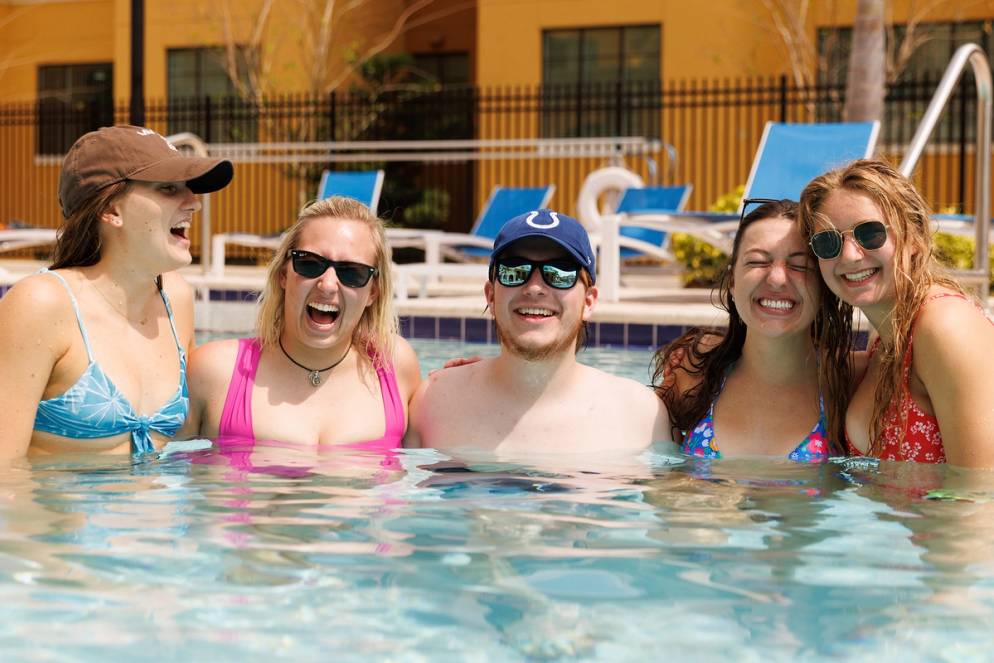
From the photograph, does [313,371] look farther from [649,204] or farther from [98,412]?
[649,204]

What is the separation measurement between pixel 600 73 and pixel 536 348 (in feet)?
49.2

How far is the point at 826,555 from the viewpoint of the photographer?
3.06 metres

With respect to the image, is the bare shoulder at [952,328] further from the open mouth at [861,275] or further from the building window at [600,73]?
the building window at [600,73]

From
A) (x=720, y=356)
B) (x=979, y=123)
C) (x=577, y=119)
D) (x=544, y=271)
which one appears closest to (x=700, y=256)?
(x=979, y=123)

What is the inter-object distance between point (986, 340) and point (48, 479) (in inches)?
103

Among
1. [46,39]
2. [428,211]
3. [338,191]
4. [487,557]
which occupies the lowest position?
[487,557]

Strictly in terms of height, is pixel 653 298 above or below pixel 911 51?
below

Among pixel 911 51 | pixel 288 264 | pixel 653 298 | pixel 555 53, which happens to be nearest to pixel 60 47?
pixel 555 53

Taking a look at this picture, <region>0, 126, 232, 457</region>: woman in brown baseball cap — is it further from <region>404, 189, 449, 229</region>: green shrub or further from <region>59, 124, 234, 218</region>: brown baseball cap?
<region>404, 189, 449, 229</region>: green shrub

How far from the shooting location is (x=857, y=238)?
11.9ft

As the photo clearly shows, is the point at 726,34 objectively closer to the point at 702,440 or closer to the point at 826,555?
the point at 702,440

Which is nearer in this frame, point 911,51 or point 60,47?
point 911,51

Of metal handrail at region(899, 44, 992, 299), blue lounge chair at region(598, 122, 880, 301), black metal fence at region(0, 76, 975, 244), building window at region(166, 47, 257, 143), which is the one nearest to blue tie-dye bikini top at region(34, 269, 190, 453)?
metal handrail at region(899, 44, 992, 299)

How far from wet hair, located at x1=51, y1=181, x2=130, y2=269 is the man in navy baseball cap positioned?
1.14 m
